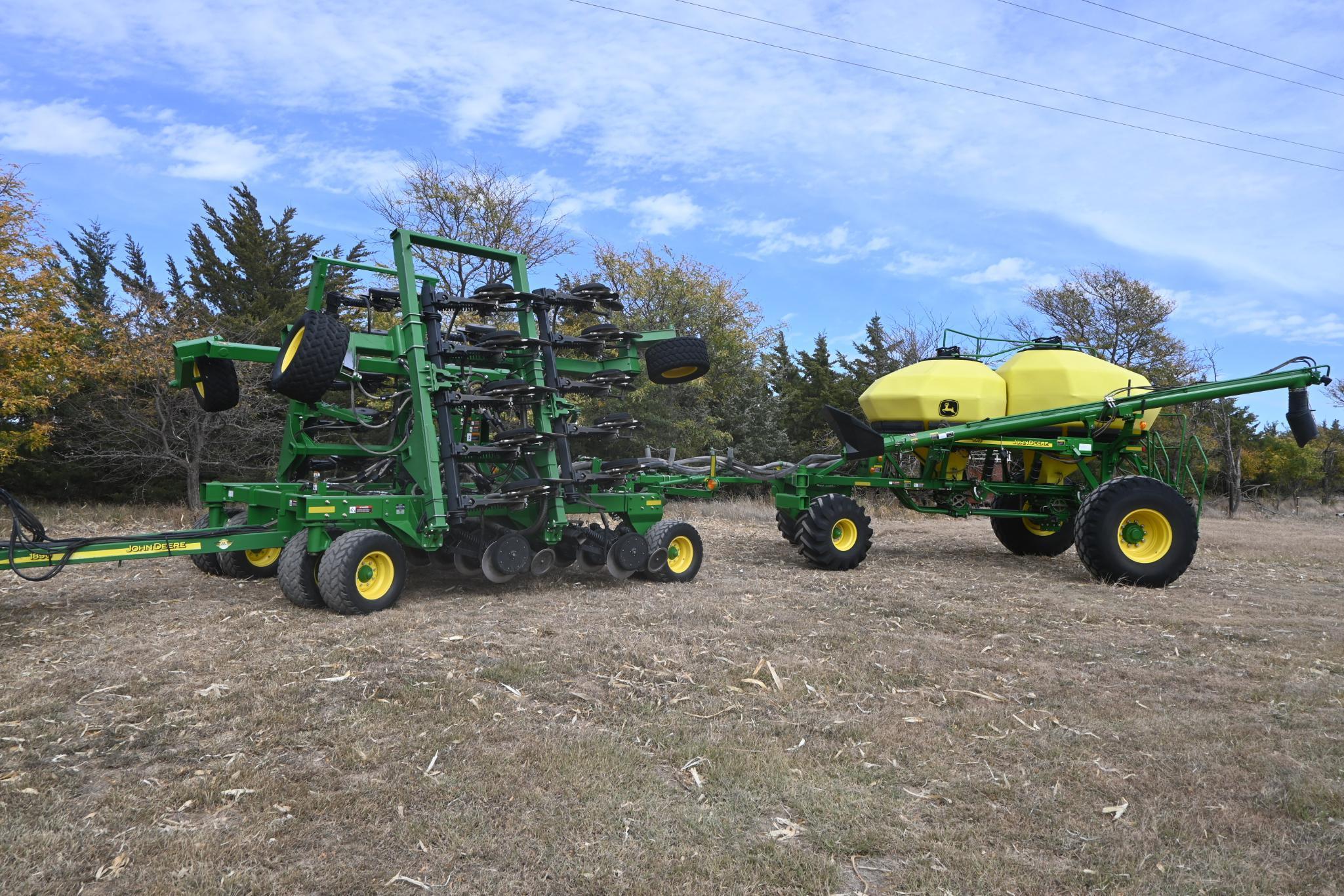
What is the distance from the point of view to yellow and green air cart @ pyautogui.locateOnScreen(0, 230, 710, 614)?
693cm

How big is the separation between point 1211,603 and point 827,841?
6.85 m

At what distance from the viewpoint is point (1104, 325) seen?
31.4 meters

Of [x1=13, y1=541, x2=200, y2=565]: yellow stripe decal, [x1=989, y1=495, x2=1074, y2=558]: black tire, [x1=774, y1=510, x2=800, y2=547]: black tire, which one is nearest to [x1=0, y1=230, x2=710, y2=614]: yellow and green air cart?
[x1=13, y1=541, x2=200, y2=565]: yellow stripe decal

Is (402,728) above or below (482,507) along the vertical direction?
below

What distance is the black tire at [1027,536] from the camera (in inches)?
476

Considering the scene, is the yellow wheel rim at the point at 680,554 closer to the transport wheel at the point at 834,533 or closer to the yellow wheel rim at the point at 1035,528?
the transport wheel at the point at 834,533

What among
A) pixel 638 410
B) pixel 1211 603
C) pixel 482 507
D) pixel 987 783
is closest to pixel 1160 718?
pixel 987 783

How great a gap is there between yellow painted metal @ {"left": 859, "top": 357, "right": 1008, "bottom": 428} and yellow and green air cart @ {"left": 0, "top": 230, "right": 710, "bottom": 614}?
133 inches

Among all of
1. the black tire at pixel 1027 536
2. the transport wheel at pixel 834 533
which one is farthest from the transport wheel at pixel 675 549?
the black tire at pixel 1027 536

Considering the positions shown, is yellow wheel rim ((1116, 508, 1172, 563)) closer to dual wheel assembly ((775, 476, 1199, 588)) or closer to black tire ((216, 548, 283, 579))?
dual wheel assembly ((775, 476, 1199, 588))

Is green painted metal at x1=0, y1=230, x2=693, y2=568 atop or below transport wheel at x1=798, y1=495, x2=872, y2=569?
atop

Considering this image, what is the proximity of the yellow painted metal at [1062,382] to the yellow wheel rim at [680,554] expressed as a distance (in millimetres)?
4795

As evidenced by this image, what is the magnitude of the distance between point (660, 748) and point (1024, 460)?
28.0 feet

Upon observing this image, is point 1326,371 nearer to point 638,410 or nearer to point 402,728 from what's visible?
point 402,728
